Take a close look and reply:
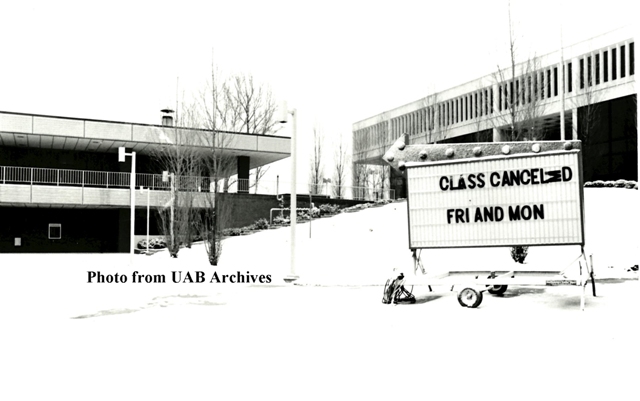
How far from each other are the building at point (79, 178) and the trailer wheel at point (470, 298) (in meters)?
29.3

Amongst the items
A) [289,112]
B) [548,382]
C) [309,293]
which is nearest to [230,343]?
[548,382]

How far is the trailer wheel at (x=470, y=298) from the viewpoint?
9.77 m

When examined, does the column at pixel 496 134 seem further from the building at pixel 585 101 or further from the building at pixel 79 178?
the building at pixel 79 178

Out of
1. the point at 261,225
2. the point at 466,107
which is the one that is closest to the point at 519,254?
the point at 261,225

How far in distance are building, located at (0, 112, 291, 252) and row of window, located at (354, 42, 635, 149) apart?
16770 millimetres

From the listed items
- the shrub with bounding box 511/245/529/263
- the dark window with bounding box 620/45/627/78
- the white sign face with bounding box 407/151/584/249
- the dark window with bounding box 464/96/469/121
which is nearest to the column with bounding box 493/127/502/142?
the dark window with bounding box 464/96/469/121

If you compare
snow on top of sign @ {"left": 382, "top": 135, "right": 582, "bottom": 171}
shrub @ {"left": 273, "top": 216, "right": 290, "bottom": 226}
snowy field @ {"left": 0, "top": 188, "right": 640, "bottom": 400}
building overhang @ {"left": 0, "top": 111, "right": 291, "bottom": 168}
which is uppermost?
building overhang @ {"left": 0, "top": 111, "right": 291, "bottom": 168}

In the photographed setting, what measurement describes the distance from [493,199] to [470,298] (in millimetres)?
1699

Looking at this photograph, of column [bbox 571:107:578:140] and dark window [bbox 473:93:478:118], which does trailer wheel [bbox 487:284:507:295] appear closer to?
column [bbox 571:107:578:140]

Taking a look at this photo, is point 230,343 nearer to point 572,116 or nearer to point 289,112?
point 289,112

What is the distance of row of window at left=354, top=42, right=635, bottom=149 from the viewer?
38756mm

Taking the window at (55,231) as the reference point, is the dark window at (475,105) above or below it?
above

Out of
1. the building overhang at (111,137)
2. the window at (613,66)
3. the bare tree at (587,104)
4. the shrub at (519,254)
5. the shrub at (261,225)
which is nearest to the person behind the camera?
the shrub at (519,254)

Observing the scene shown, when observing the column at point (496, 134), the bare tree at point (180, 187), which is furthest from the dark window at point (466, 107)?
the bare tree at point (180, 187)
